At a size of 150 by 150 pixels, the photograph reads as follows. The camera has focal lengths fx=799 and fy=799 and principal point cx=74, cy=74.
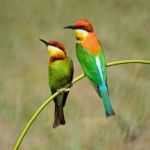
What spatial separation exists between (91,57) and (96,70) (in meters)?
0.05

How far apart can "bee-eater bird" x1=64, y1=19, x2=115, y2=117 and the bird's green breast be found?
40 mm

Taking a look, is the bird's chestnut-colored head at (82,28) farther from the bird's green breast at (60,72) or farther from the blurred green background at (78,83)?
the blurred green background at (78,83)

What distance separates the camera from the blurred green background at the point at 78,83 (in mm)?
3697

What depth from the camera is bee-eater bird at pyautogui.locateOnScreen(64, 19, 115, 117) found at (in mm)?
2002

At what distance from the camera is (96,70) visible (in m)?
2.02

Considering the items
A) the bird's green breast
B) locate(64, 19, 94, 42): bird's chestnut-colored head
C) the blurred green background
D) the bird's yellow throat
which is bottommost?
the blurred green background

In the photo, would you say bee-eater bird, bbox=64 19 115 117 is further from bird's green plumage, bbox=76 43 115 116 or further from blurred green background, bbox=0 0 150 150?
blurred green background, bbox=0 0 150 150

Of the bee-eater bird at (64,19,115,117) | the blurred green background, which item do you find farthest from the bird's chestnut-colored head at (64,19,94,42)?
the blurred green background

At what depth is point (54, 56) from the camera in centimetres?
203

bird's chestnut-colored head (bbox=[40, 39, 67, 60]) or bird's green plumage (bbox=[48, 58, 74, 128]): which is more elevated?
bird's chestnut-colored head (bbox=[40, 39, 67, 60])

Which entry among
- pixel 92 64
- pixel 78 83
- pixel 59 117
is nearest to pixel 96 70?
pixel 92 64

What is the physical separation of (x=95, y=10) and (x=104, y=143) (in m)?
1.12

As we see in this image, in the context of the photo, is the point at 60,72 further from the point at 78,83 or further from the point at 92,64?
the point at 78,83

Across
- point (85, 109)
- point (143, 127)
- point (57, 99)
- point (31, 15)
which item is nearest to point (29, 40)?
point (31, 15)
